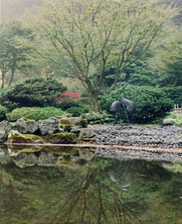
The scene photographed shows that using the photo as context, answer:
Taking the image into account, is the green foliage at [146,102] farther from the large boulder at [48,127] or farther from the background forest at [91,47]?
the large boulder at [48,127]

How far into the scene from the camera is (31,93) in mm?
15289

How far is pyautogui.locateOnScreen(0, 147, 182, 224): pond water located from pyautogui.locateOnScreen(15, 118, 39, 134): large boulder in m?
3.97

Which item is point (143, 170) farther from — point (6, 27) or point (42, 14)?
point (6, 27)

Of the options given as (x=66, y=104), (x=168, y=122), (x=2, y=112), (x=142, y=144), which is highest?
(x=66, y=104)

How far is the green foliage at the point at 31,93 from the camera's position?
15.1 meters

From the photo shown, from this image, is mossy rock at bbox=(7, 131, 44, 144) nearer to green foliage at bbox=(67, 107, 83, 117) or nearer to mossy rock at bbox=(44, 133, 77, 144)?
mossy rock at bbox=(44, 133, 77, 144)

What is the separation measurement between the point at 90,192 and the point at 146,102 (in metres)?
9.81

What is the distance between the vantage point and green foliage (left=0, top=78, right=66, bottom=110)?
15094 millimetres

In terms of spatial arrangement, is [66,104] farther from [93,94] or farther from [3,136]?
[3,136]

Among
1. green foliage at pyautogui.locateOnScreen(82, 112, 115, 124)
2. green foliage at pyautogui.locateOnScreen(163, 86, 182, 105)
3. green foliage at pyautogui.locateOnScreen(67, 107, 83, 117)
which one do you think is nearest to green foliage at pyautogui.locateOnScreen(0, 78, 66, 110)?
green foliage at pyautogui.locateOnScreen(67, 107, 83, 117)

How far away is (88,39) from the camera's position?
14.7 meters

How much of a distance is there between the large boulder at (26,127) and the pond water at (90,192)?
13.0 ft

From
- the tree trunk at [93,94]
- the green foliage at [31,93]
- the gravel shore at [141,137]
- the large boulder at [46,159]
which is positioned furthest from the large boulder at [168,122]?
the large boulder at [46,159]

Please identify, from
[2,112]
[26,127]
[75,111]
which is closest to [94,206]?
[26,127]
